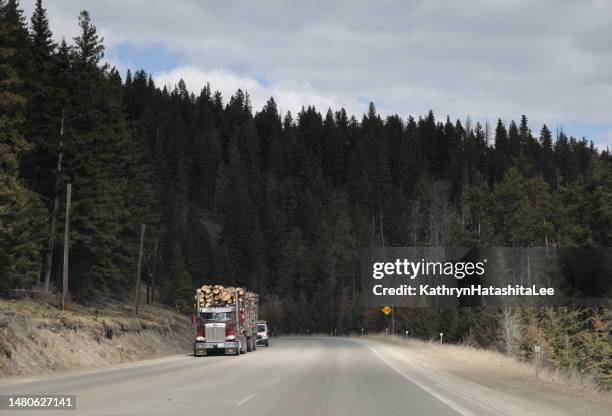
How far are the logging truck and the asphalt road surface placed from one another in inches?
414

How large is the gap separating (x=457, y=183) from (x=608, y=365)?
5554 inches

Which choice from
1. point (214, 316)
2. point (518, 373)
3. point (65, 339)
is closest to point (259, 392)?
point (518, 373)

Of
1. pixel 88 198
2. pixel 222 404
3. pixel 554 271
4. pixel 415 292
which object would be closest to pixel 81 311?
pixel 88 198

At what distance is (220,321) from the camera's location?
3753cm

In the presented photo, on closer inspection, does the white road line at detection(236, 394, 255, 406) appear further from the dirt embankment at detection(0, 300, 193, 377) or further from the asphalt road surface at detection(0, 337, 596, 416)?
the dirt embankment at detection(0, 300, 193, 377)

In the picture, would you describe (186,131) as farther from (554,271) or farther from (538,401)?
(538,401)

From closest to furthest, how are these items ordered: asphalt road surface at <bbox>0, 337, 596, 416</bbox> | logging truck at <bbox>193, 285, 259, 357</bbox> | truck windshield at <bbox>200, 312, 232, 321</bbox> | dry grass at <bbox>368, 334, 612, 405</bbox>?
asphalt road surface at <bbox>0, 337, 596, 416</bbox> → dry grass at <bbox>368, 334, 612, 405</bbox> → logging truck at <bbox>193, 285, 259, 357</bbox> → truck windshield at <bbox>200, 312, 232, 321</bbox>

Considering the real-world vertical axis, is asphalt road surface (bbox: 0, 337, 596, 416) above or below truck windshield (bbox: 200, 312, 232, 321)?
below

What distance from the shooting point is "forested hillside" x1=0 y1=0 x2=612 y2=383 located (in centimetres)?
4231

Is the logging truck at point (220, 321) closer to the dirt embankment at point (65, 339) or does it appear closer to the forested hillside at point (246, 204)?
the dirt embankment at point (65, 339)

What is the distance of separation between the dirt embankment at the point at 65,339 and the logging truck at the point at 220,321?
405 cm

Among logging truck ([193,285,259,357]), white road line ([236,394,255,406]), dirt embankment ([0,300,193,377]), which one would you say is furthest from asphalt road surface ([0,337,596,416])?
logging truck ([193,285,259,357])

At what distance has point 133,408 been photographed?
13852 millimetres

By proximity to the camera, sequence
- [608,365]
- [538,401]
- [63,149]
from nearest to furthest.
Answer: [538,401] → [608,365] → [63,149]
